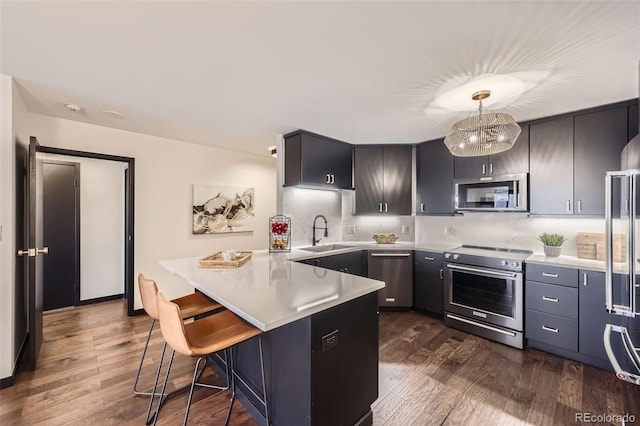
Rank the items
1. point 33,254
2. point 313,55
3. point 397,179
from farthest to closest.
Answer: point 397,179, point 33,254, point 313,55

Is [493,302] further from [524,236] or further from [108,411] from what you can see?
[108,411]

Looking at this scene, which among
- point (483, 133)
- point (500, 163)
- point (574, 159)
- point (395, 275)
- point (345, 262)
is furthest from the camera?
point (395, 275)

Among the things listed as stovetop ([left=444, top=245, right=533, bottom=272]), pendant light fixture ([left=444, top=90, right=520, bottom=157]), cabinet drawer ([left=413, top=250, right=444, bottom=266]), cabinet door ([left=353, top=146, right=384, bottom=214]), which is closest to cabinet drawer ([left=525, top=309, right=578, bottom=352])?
stovetop ([left=444, top=245, right=533, bottom=272])

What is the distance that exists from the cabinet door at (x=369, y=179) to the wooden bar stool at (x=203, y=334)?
8.55ft

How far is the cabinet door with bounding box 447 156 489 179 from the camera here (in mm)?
3178

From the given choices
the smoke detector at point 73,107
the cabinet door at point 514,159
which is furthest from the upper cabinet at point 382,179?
the smoke detector at point 73,107

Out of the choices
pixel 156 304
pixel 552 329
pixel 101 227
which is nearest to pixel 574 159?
pixel 552 329

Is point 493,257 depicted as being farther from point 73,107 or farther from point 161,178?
point 73,107

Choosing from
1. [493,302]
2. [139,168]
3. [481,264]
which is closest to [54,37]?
[139,168]

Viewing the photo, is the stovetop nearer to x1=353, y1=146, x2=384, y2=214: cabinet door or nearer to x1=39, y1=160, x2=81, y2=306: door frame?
x1=353, y1=146, x2=384, y2=214: cabinet door

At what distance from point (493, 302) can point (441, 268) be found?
0.63 meters

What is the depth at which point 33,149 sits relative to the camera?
7.66ft

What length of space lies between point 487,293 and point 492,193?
114 centimetres

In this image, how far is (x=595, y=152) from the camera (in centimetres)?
251
